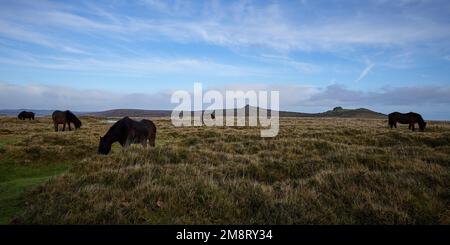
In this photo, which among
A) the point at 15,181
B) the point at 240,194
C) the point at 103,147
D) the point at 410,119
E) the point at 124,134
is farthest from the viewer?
the point at 410,119

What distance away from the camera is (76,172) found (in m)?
11.2

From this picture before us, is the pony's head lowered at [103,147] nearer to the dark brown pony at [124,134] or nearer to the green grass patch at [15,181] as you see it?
the dark brown pony at [124,134]

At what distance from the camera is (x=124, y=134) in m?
17.4

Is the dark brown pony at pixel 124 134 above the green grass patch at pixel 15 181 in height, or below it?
above

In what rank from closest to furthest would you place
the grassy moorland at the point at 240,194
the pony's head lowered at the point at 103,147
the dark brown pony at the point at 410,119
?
the grassy moorland at the point at 240,194
the pony's head lowered at the point at 103,147
the dark brown pony at the point at 410,119

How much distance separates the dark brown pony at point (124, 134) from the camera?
54.6 feet

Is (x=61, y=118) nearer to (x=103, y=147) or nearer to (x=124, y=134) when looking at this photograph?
(x=124, y=134)

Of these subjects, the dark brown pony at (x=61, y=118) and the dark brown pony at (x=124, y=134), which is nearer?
the dark brown pony at (x=124, y=134)

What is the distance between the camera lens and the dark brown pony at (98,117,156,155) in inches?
655

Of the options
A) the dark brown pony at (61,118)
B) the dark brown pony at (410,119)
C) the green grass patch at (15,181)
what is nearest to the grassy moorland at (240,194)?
the green grass patch at (15,181)

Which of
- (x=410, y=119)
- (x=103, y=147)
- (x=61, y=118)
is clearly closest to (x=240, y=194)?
(x=103, y=147)
